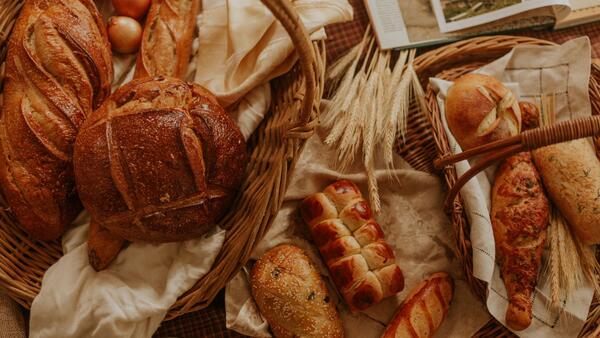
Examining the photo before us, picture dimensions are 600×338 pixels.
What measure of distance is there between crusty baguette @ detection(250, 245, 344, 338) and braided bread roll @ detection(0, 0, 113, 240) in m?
0.53

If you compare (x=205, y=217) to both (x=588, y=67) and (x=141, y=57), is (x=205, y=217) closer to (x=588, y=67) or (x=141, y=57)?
(x=141, y=57)

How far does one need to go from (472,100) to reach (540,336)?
64 cm

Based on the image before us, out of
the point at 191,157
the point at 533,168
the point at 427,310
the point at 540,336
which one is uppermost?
the point at 191,157

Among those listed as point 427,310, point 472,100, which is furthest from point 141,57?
point 427,310

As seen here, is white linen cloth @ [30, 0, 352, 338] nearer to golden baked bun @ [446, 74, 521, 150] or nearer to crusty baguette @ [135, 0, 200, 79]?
crusty baguette @ [135, 0, 200, 79]

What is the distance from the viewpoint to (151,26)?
4.95ft

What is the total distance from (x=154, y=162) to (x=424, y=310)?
772 millimetres

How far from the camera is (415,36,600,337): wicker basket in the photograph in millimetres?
1450

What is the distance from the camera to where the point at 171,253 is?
136cm

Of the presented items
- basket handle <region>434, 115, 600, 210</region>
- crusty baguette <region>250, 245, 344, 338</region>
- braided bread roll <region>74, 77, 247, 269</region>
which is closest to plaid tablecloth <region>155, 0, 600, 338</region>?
crusty baguette <region>250, 245, 344, 338</region>

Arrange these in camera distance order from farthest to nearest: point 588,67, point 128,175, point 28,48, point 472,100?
point 588,67 → point 472,100 → point 28,48 → point 128,175

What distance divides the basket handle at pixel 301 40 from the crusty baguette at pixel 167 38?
0.46m

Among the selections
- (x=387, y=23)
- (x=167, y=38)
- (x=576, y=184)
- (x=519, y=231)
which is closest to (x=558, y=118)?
(x=576, y=184)

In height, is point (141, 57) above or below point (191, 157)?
above
